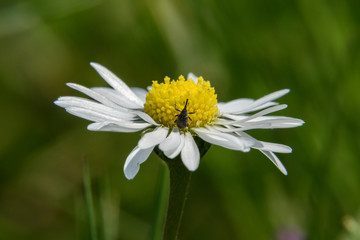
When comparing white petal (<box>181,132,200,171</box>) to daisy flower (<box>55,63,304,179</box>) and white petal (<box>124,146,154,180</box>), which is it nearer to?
daisy flower (<box>55,63,304,179</box>)

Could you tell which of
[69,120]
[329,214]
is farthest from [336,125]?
[69,120]

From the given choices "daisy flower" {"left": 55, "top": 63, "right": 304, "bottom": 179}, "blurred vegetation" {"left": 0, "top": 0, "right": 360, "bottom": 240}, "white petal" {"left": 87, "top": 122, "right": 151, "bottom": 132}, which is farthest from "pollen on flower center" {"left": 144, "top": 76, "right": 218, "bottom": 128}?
"blurred vegetation" {"left": 0, "top": 0, "right": 360, "bottom": 240}

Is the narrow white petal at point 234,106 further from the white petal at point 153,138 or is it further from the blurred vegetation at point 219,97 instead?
the blurred vegetation at point 219,97

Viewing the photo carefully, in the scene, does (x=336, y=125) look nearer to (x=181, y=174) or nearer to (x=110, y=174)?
(x=181, y=174)

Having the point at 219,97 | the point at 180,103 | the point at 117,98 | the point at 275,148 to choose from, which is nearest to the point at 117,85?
the point at 117,98

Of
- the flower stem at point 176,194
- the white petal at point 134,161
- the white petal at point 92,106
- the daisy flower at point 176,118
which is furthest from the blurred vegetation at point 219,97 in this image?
the white petal at point 134,161

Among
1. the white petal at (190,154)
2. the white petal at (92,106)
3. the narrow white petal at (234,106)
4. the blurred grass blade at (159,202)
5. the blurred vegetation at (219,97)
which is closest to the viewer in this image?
the white petal at (190,154)
